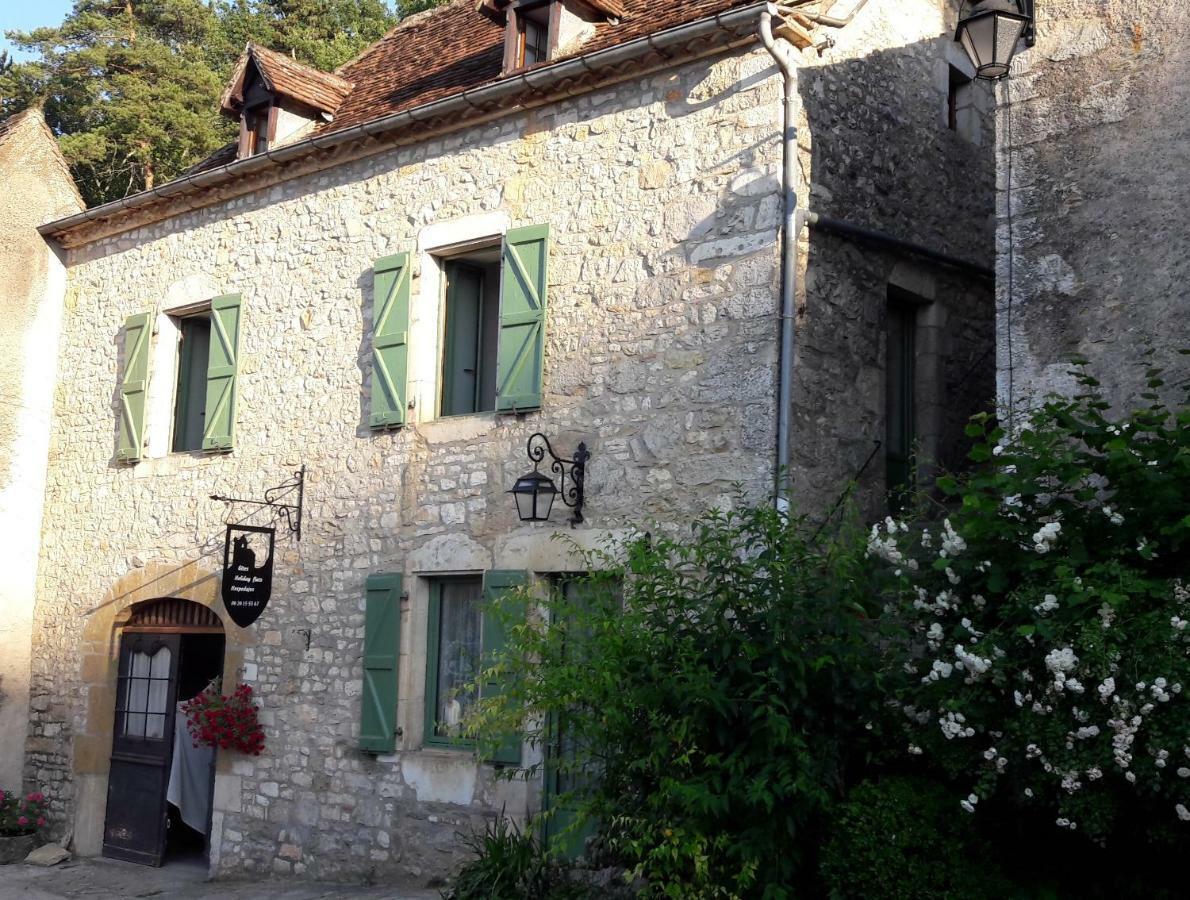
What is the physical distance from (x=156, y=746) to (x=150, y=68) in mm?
14813

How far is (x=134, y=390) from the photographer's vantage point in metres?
11.3

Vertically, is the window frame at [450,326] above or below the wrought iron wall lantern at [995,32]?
below

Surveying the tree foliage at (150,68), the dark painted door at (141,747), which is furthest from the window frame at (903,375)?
the tree foliage at (150,68)

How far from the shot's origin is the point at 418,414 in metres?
9.34

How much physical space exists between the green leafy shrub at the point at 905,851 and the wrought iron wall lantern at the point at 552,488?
10.2ft

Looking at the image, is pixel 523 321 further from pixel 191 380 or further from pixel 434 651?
pixel 191 380

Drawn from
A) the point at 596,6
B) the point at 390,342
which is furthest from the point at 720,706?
the point at 596,6

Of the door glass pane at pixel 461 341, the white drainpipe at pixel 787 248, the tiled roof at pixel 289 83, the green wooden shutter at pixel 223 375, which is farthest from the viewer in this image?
the tiled roof at pixel 289 83

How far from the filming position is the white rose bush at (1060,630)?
5.01 m

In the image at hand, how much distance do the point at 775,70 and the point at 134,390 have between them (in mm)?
6162

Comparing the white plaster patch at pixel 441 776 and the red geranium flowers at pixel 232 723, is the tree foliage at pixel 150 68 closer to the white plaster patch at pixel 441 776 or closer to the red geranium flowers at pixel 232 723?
the red geranium flowers at pixel 232 723

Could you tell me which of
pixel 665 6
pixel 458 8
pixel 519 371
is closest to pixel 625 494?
pixel 519 371

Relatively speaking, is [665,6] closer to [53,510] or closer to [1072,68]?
[1072,68]

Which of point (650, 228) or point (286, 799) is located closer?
point (650, 228)
